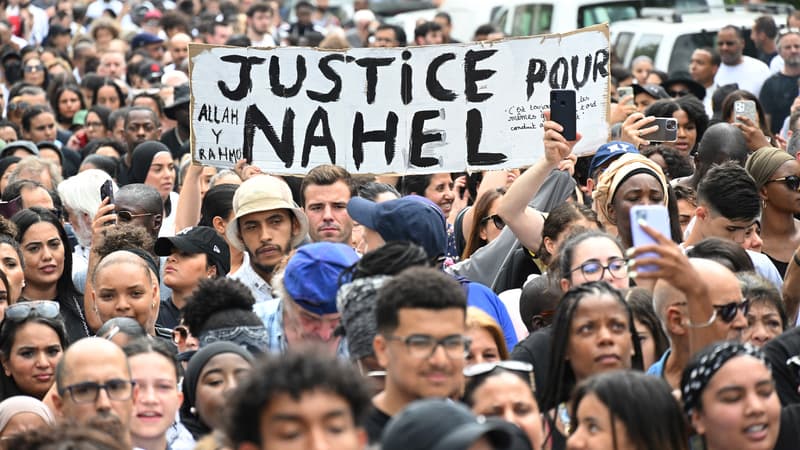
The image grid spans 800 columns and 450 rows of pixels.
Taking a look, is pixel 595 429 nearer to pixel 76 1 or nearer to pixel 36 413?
pixel 36 413

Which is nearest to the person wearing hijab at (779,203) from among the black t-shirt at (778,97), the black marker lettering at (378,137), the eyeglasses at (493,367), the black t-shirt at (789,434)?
the black marker lettering at (378,137)

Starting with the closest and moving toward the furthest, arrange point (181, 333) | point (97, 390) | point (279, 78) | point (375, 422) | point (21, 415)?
1. point (375, 422)
2. point (97, 390)
3. point (21, 415)
4. point (181, 333)
5. point (279, 78)

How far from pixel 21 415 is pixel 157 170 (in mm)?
5491

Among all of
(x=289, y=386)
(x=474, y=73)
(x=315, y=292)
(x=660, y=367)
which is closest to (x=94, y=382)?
(x=315, y=292)

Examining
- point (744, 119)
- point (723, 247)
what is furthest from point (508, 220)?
point (744, 119)

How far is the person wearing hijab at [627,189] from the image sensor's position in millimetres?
7828

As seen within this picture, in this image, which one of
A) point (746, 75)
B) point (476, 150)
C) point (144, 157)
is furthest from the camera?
point (746, 75)

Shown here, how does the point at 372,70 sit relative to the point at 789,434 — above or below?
above

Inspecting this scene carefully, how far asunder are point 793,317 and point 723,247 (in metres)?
0.70

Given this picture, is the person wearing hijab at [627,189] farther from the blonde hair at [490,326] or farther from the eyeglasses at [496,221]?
the blonde hair at [490,326]

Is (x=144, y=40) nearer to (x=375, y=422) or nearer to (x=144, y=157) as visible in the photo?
(x=144, y=157)

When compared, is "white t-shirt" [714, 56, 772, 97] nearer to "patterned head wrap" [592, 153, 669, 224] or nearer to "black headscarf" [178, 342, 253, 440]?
"patterned head wrap" [592, 153, 669, 224]

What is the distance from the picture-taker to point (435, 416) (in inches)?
155

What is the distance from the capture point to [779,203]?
851cm
